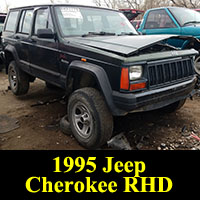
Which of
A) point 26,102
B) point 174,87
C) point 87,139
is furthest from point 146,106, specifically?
point 26,102

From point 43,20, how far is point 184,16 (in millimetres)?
3869

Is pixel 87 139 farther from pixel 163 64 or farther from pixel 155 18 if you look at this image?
pixel 155 18

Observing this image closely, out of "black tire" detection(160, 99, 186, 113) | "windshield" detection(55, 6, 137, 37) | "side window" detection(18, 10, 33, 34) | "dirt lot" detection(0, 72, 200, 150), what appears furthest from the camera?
"side window" detection(18, 10, 33, 34)

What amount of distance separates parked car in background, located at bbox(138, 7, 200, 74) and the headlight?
299 centimetres

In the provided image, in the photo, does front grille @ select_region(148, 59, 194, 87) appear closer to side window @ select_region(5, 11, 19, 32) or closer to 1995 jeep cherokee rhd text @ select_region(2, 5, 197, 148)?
1995 jeep cherokee rhd text @ select_region(2, 5, 197, 148)

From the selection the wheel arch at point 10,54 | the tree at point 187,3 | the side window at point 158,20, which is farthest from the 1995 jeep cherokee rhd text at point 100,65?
the tree at point 187,3

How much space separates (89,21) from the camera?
3.34m

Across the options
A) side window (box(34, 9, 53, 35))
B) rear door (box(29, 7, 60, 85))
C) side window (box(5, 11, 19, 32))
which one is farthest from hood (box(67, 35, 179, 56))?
side window (box(5, 11, 19, 32))

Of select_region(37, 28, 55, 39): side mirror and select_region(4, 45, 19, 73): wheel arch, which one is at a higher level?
select_region(37, 28, 55, 39): side mirror

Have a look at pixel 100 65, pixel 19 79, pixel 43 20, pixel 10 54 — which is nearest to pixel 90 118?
pixel 100 65

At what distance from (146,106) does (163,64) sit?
0.57 m

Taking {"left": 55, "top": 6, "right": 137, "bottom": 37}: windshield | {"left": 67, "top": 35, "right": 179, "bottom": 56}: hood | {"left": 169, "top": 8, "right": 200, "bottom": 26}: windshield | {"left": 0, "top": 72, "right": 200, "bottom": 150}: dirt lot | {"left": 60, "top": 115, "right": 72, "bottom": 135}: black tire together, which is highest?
{"left": 169, "top": 8, "right": 200, "bottom": 26}: windshield

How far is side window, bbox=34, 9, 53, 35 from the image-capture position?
10.7 ft

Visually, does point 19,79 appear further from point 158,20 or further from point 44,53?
point 158,20
